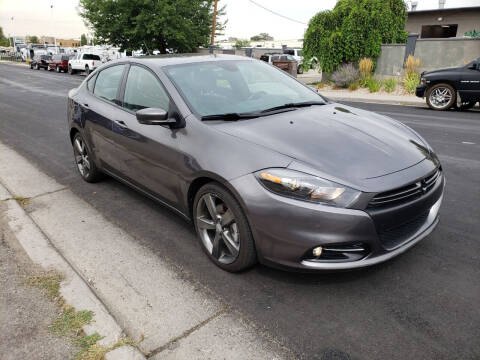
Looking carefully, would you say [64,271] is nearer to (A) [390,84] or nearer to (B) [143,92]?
(B) [143,92]

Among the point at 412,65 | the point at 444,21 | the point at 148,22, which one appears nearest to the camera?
the point at 412,65

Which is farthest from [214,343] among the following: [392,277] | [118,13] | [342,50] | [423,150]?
[118,13]

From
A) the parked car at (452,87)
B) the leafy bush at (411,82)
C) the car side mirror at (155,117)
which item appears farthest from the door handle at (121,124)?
the leafy bush at (411,82)

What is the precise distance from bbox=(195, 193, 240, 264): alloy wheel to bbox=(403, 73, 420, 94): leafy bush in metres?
16.2

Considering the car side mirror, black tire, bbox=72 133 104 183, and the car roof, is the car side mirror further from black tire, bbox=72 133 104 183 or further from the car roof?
black tire, bbox=72 133 104 183

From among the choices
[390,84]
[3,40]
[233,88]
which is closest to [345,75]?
[390,84]

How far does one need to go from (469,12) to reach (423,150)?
27.1m

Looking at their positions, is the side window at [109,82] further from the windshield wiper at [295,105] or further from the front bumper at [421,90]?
the front bumper at [421,90]

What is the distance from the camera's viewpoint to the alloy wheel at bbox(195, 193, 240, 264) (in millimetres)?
2988

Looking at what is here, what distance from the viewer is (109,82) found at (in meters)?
4.63

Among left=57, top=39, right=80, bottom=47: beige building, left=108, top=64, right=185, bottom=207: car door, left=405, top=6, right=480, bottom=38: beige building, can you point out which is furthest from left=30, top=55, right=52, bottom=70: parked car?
left=57, top=39, right=80, bottom=47: beige building

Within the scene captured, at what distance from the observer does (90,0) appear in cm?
3142

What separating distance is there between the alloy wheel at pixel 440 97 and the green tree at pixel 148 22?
23.1m

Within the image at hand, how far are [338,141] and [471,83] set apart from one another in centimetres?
1041
